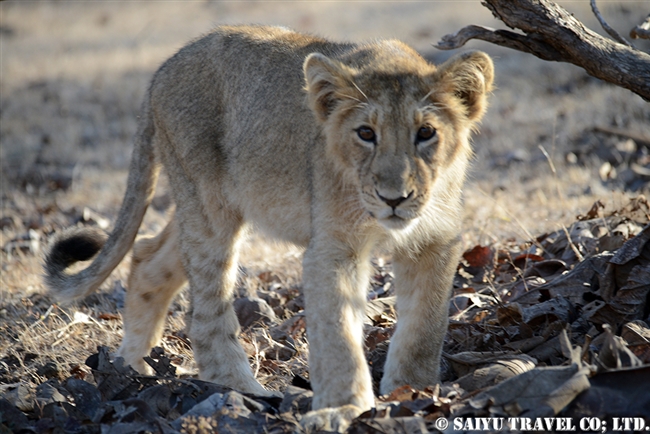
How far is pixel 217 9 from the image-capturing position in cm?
2527

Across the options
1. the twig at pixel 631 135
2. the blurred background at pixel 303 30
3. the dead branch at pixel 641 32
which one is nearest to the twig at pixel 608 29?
the dead branch at pixel 641 32

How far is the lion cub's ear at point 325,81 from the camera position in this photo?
145 inches

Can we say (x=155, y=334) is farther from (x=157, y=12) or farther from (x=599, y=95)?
(x=157, y=12)

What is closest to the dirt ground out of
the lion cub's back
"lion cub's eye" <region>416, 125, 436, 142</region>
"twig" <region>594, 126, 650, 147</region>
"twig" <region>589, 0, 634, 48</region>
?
"twig" <region>594, 126, 650, 147</region>

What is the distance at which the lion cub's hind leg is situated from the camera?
5012 mm

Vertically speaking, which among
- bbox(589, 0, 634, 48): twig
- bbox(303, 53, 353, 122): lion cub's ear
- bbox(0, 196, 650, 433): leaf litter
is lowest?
bbox(0, 196, 650, 433): leaf litter

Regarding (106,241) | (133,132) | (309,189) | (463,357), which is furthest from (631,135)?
(133,132)

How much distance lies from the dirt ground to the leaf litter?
0.94 feet

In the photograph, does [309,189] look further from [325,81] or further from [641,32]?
[641,32]

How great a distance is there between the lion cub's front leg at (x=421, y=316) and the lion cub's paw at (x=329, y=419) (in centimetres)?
63

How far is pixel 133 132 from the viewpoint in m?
13.7

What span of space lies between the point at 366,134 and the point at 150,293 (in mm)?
2241

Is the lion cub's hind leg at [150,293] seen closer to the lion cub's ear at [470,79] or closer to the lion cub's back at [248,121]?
the lion cub's back at [248,121]

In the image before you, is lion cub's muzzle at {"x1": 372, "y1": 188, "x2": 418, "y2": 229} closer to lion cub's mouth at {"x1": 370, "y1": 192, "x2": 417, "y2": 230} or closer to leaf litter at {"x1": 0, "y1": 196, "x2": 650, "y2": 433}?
lion cub's mouth at {"x1": 370, "y1": 192, "x2": 417, "y2": 230}
